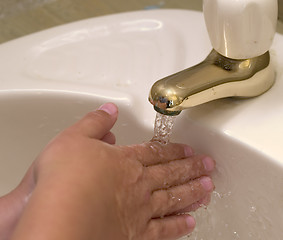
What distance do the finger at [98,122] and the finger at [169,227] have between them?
0.30 feet

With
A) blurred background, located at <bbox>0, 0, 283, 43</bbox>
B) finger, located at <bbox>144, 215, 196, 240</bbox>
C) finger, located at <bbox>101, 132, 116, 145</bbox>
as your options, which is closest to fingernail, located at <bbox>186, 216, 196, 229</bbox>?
finger, located at <bbox>144, 215, 196, 240</bbox>

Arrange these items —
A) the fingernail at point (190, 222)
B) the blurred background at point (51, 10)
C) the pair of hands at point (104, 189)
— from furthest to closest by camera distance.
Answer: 1. the blurred background at point (51, 10)
2. the fingernail at point (190, 222)
3. the pair of hands at point (104, 189)

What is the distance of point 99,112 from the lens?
0.43 metres

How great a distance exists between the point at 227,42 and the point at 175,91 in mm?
59

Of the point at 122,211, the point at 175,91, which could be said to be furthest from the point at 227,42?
the point at 122,211

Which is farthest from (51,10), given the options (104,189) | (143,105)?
(104,189)

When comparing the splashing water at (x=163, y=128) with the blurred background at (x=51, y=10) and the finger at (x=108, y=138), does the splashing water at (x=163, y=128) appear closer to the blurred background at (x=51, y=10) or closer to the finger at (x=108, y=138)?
the finger at (x=108, y=138)

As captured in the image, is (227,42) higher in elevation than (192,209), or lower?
higher

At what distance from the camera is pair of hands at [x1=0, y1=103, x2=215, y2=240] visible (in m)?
0.34

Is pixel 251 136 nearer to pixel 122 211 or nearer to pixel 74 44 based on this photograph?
pixel 122 211

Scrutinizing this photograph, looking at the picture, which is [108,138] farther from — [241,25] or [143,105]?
[241,25]

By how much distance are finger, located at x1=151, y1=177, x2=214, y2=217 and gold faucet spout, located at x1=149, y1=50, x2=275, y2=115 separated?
0.26ft

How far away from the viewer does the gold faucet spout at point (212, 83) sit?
385 mm

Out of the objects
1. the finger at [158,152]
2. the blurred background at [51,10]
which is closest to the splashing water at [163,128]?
the finger at [158,152]
